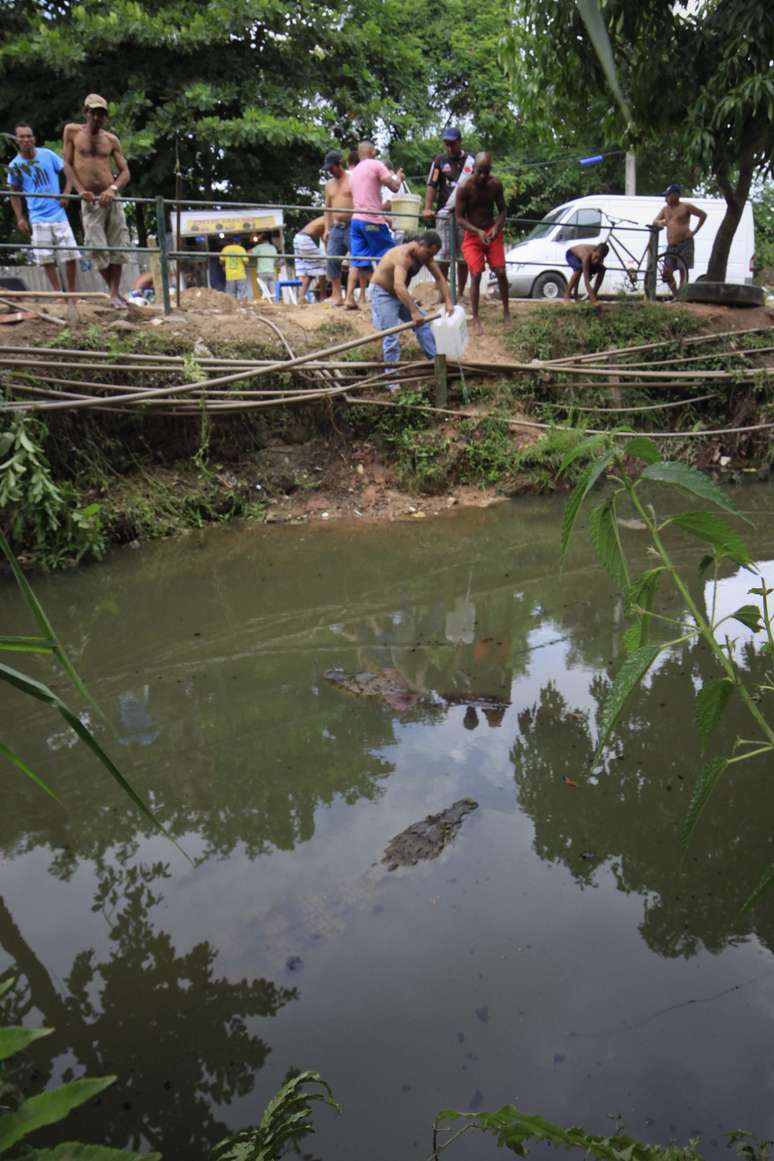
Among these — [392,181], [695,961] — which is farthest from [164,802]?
[392,181]

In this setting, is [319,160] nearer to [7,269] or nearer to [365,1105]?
[7,269]

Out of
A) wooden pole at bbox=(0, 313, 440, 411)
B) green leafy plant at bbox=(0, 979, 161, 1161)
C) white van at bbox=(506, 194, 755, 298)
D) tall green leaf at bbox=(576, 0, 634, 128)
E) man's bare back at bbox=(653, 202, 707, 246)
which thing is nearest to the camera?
tall green leaf at bbox=(576, 0, 634, 128)

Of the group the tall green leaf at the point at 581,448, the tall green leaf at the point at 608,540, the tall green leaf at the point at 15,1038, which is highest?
the tall green leaf at the point at 581,448

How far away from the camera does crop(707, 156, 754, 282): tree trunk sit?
28.2 ft

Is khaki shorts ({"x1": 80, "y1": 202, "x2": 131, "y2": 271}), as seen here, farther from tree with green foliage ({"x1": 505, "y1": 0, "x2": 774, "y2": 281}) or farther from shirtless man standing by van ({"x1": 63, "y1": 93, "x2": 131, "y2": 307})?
tree with green foliage ({"x1": 505, "y1": 0, "x2": 774, "y2": 281})

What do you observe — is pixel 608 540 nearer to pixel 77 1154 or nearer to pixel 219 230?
pixel 77 1154

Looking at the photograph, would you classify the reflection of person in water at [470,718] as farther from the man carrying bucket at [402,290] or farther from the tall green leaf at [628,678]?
the man carrying bucket at [402,290]

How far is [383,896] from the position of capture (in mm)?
2885

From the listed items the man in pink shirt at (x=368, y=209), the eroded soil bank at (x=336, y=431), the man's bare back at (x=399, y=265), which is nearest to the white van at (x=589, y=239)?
the eroded soil bank at (x=336, y=431)

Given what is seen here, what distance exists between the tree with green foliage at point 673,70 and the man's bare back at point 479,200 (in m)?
1.06

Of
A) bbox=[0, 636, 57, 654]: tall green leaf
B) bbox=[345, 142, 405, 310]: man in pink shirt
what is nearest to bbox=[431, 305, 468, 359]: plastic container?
bbox=[345, 142, 405, 310]: man in pink shirt

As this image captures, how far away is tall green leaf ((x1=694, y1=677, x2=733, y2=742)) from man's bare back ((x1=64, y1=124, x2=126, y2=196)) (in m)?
7.12

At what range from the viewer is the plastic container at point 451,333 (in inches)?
298

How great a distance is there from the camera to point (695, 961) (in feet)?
8.46
